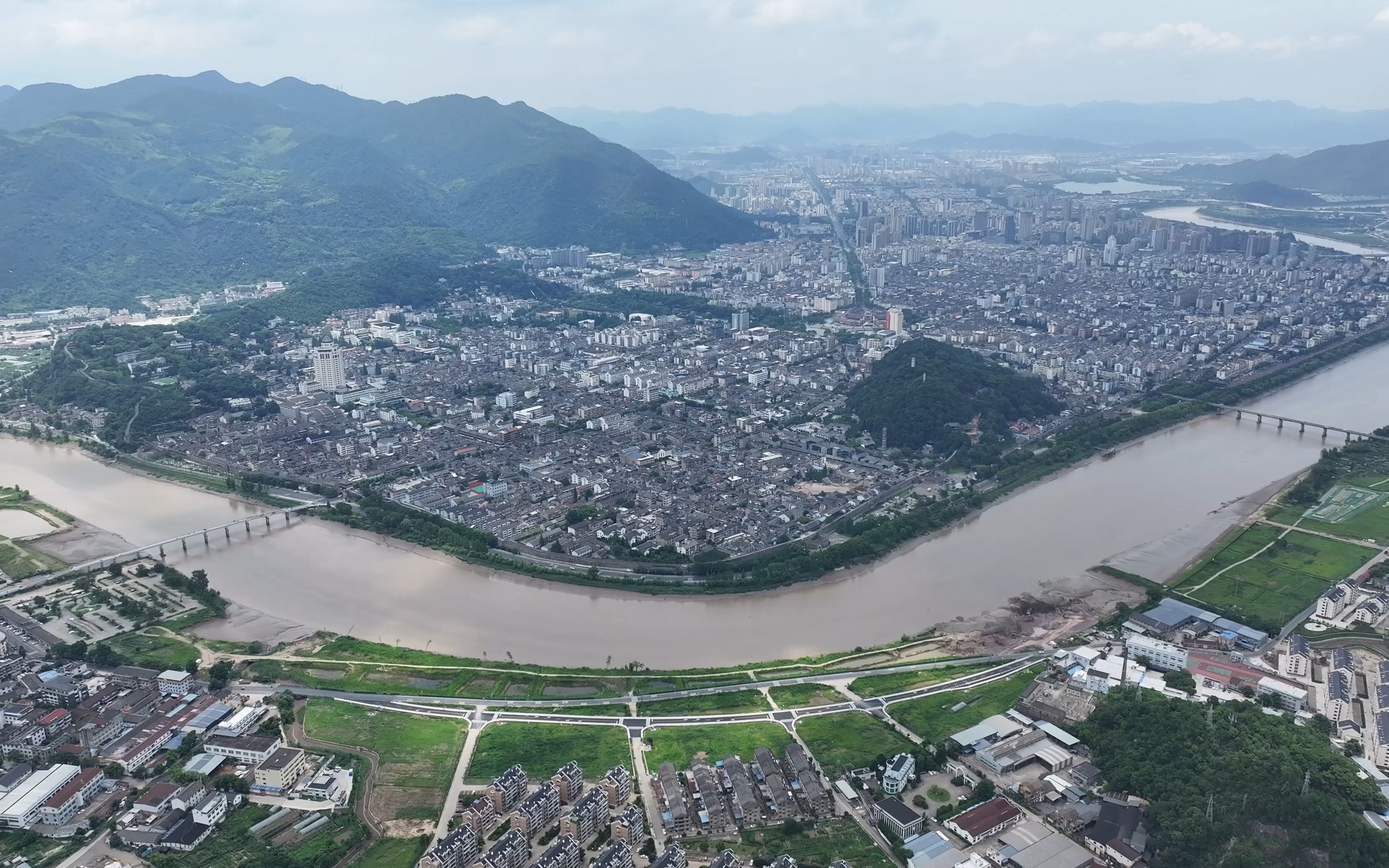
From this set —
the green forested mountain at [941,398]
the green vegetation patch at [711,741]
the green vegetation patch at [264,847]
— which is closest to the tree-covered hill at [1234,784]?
the green vegetation patch at [711,741]

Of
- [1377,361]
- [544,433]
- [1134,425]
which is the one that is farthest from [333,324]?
[1377,361]

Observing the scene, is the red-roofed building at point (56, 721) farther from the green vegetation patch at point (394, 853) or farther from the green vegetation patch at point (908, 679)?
the green vegetation patch at point (908, 679)

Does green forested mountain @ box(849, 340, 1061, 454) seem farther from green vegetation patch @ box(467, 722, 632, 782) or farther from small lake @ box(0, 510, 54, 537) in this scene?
small lake @ box(0, 510, 54, 537)

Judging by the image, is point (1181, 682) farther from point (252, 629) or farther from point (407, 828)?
point (252, 629)

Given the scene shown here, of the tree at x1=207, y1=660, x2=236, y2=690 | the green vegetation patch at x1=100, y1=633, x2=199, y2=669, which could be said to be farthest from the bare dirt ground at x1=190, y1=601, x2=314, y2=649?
the tree at x1=207, y1=660, x2=236, y2=690

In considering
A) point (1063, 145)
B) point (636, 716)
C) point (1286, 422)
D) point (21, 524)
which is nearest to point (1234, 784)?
point (636, 716)
